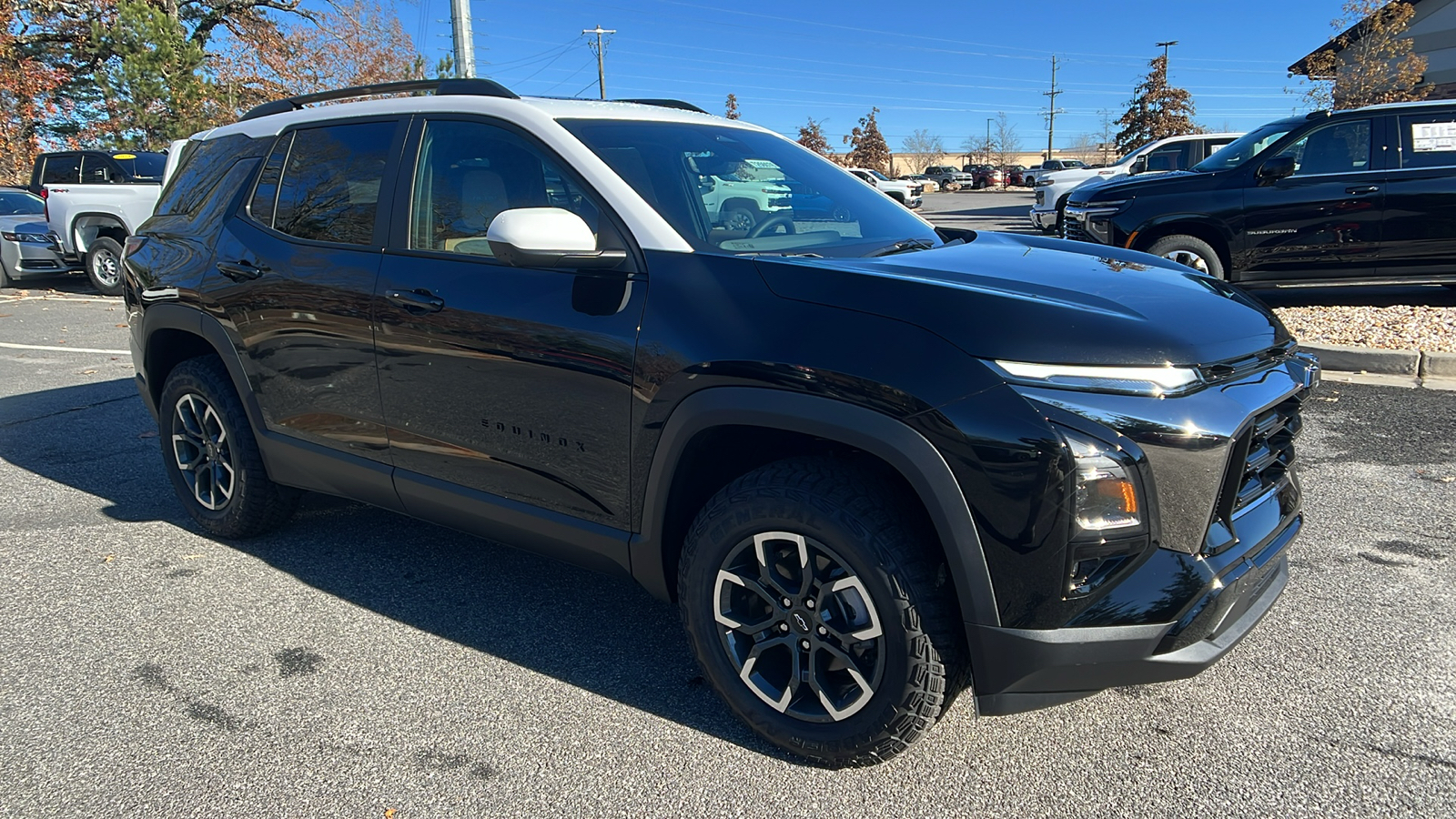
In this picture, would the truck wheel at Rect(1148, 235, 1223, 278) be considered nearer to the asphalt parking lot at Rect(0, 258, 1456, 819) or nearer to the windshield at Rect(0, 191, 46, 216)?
the asphalt parking lot at Rect(0, 258, 1456, 819)

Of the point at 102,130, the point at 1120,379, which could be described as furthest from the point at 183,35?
the point at 1120,379

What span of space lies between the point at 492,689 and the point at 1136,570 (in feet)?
6.17

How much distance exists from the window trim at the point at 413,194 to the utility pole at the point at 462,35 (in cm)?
1266

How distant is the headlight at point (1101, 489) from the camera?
2.01m

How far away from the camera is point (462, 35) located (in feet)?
48.9

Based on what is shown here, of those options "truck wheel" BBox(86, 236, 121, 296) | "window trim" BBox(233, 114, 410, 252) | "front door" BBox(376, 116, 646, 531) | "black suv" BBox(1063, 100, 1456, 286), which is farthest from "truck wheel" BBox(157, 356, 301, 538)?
"truck wheel" BBox(86, 236, 121, 296)

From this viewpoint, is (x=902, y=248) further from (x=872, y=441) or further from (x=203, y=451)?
(x=203, y=451)

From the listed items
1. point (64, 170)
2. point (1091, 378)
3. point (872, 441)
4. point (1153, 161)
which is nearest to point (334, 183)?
point (872, 441)

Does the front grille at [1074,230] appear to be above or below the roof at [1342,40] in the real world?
below

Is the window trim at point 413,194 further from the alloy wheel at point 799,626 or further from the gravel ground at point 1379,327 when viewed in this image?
the gravel ground at point 1379,327

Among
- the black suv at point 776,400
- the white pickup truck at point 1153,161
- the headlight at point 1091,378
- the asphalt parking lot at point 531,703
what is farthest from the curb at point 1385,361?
the white pickup truck at point 1153,161

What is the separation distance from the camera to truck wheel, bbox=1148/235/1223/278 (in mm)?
8258

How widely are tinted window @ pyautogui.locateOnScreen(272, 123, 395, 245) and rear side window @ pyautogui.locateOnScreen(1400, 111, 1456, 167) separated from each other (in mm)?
8475

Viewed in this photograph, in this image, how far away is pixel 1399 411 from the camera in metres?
5.69
